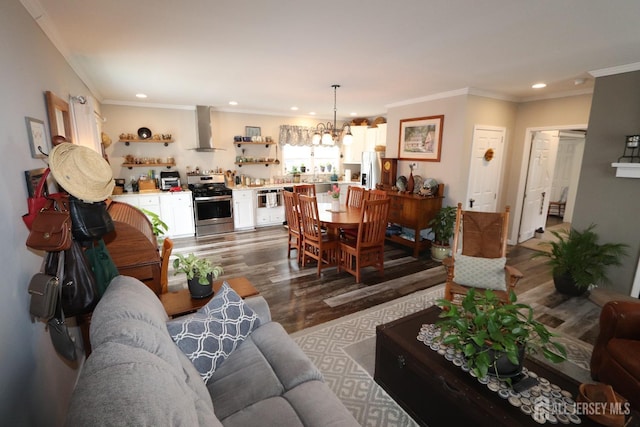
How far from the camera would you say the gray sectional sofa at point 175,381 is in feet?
2.55

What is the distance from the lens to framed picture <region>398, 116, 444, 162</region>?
15.2 ft

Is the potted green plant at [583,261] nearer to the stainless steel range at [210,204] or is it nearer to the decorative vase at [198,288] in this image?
the decorative vase at [198,288]

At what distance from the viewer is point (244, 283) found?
2.38 metres

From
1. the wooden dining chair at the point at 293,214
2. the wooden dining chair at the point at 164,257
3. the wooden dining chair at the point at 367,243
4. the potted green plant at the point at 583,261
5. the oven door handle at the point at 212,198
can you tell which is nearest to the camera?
the wooden dining chair at the point at 164,257

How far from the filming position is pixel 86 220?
1.56m

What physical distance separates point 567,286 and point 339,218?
2765 mm

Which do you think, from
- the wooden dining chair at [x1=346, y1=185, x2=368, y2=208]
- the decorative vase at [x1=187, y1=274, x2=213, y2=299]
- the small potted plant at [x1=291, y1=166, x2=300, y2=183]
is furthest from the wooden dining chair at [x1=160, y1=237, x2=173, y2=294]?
the small potted plant at [x1=291, y1=166, x2=300, y2=183]

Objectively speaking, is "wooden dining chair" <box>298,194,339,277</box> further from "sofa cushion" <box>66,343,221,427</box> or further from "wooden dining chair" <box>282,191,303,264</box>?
"sofa cushion" <box>66,343,221,427</box>

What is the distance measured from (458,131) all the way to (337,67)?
2.24m

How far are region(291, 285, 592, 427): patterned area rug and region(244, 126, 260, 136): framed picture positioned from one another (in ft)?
16.1

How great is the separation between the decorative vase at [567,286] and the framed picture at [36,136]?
193 inches

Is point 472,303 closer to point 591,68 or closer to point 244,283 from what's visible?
point 244,283

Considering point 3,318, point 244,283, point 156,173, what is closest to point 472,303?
point 244,283

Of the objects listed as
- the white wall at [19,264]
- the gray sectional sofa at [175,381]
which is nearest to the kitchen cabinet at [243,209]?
the white wall at [19,264]
